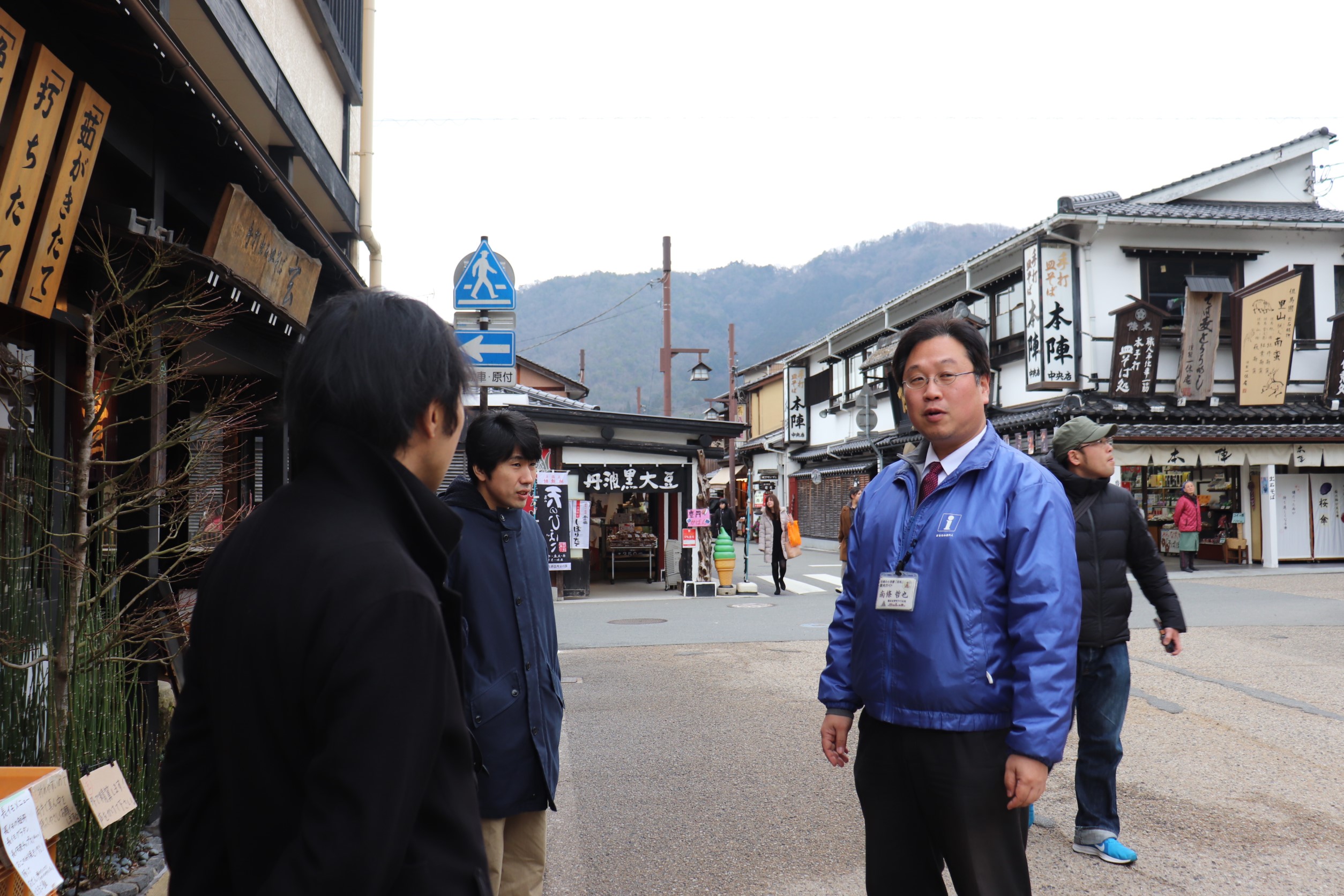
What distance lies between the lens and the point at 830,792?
202 inches

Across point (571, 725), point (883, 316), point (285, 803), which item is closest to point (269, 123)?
point (571, 725)

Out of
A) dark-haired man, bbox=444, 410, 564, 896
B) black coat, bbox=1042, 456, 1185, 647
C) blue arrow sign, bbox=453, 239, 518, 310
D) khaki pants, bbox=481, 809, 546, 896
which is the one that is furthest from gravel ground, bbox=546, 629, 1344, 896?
blue arrow sign, bbox=453, 239, 518, 310

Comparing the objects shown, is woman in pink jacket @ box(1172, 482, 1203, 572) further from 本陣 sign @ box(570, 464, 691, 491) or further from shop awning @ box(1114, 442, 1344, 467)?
本陣 sign @ box(570, 464, 691, 491)

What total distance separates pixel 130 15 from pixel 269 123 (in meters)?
4.60

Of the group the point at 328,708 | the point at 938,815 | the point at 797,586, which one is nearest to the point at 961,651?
the point at 938,815

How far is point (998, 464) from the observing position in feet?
8.50

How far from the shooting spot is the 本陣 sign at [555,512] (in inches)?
579

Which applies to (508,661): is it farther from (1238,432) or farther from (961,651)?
(1238,432)

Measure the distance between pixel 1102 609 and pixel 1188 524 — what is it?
1637 cm

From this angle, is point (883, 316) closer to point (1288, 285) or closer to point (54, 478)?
point (1288, 285)

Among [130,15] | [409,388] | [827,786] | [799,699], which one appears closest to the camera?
[409,388]

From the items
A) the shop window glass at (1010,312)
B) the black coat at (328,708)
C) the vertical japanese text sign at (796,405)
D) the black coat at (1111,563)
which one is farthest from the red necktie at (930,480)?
the vertical japanese text sign at (796,405)

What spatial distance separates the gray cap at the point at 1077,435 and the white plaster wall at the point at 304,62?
23.5ft

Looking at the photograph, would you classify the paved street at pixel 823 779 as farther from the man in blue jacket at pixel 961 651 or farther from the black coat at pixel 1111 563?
the man in blue jacket at pixel 961 651
